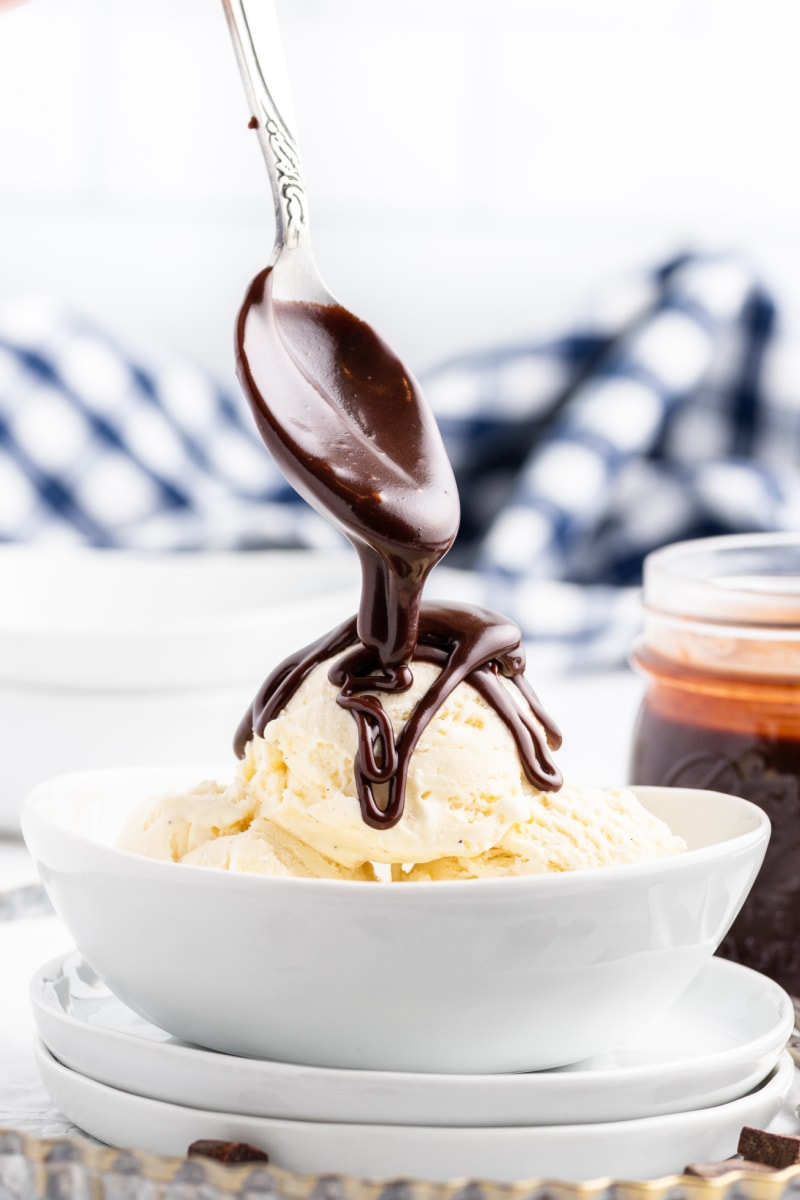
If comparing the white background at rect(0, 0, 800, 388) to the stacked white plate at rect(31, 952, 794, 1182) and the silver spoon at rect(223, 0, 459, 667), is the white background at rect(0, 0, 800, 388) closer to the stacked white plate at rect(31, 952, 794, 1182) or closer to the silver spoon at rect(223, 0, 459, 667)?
the silver spoon at rect(223, 0, 459, 667)

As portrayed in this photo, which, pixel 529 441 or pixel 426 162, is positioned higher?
pixel 426 162

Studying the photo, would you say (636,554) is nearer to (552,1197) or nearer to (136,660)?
(136,660)

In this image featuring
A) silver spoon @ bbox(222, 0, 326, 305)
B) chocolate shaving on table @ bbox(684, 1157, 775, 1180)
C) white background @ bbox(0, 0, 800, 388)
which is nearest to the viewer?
chocolate shaving on table @ bbox(684, 1157, 775, 1180)

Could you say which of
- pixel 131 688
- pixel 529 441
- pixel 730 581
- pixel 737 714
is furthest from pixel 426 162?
pixel 737 714

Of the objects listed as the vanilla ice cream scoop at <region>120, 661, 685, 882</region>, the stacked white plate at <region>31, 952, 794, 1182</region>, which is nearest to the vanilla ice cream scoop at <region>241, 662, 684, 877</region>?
the vanilla ice cream scoop at <region>120, 661, 685, 882</region>

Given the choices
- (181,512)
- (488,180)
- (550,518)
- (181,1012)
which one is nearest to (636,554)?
(550,518)

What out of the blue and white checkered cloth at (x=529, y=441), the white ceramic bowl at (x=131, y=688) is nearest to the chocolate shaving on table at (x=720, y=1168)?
the white ceramic bowl at (x=131, y=688)

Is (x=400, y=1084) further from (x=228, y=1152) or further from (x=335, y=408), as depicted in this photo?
(x=335, y=408)
